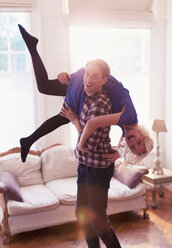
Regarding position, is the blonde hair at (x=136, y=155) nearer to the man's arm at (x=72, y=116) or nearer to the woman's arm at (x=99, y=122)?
the woman's arm at (x=99, y=122)

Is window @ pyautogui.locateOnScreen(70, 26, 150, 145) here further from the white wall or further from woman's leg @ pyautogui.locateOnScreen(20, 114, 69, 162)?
woman's leg @ pyautogui.locateOnScreen(20, 114, 69, 162)

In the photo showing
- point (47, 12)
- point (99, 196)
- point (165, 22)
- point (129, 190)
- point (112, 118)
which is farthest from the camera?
point (165, 22)

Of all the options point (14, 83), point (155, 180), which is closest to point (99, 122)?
point (155, 180)

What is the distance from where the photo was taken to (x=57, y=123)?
2.31m

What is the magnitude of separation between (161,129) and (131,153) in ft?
→ 7.73

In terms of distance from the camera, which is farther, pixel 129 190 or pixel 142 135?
pixel 129 190

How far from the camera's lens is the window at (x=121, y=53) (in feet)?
15.7

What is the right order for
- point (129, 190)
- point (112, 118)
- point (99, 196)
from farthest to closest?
point (129, 190) → point (99, 196) → point (112, 118)

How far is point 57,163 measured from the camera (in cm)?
435

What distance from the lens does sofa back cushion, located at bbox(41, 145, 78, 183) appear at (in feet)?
14.2

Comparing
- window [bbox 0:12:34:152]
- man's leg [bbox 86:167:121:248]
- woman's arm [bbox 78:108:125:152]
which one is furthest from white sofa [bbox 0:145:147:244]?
woman's arm [bbox 78:108:125:152]

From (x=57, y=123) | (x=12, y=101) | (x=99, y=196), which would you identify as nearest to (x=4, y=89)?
(x=12, y=101)

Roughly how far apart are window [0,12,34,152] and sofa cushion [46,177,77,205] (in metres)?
0.93

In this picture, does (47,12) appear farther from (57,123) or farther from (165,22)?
(57,123)
